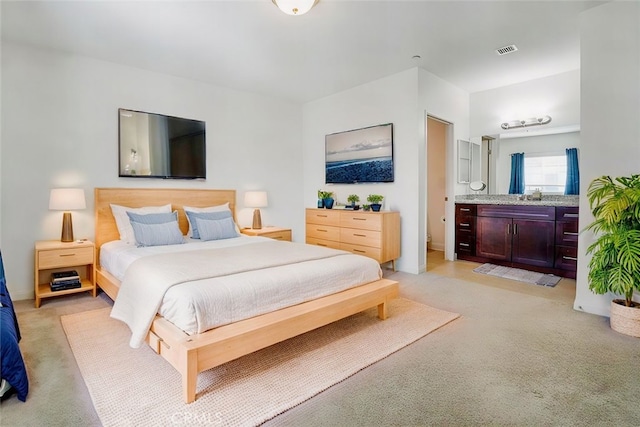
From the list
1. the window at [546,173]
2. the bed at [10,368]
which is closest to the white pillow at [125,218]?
the bed at [10,368]

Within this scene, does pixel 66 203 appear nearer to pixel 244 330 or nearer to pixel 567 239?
pixel 244 330

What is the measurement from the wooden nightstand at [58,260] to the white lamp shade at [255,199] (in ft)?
6.60

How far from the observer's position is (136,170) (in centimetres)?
407

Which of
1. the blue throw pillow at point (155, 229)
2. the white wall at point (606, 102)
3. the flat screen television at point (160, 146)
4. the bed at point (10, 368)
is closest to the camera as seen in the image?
the bed at point (10, 368)

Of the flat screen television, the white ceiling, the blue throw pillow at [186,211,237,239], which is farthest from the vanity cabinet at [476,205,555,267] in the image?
the flat screen television

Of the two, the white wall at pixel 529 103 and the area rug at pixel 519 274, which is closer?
the area rug at pixel 519 274

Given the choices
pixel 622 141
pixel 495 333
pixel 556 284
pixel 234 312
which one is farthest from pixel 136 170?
pixel 556 284

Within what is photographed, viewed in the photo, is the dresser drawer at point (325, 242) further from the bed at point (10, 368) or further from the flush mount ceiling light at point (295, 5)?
the bed at point (10, 368)

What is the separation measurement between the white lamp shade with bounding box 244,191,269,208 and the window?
399cm

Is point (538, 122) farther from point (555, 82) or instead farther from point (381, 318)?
point (381, 318)

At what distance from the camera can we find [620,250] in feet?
8.11

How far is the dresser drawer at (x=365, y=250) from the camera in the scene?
428cm

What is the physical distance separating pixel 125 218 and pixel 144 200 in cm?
42

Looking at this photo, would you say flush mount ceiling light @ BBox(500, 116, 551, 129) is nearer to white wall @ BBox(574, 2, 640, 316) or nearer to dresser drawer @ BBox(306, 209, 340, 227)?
white wall @ BBox(574, 2, 640, 316)
